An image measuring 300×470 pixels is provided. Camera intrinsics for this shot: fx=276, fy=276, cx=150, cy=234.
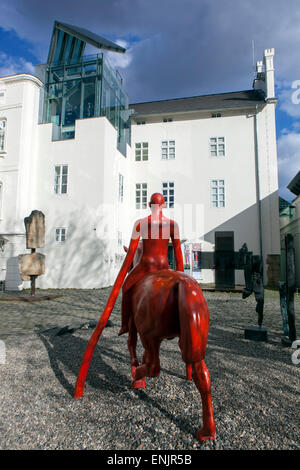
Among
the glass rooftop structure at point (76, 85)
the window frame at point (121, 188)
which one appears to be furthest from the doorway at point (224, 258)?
the glass rooftop structure at point (76, 85)

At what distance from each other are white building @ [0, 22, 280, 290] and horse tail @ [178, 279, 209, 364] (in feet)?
42.6

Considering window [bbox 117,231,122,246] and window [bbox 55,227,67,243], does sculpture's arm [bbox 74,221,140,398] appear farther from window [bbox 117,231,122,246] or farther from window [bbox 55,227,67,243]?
window [bbox 117,231,122,246]

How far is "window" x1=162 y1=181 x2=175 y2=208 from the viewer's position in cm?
1873

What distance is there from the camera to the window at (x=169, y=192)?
1873 centimetres

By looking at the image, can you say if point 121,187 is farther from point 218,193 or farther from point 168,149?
point 218,193

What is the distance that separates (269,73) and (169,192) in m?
11.0

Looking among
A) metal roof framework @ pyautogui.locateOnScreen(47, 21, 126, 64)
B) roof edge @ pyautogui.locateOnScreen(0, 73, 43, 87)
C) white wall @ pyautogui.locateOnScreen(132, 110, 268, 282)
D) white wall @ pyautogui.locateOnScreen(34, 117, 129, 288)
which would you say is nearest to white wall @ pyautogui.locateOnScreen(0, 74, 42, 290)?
roof edge @ pyautogui.locateOnScreen(0, 73, 43, 87)

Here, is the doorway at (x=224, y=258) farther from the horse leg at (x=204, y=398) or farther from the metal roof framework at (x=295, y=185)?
the horse leg at (x=204, y=398)

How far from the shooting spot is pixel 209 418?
208 centimetres

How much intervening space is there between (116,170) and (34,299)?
916 cm

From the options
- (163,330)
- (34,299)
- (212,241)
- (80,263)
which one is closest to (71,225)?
(80,263)

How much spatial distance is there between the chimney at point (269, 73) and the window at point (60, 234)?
15933 millimetres

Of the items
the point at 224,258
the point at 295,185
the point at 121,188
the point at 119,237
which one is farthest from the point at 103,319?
the point at 295,185

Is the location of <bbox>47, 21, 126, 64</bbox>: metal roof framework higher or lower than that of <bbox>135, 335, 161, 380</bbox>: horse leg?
higher
